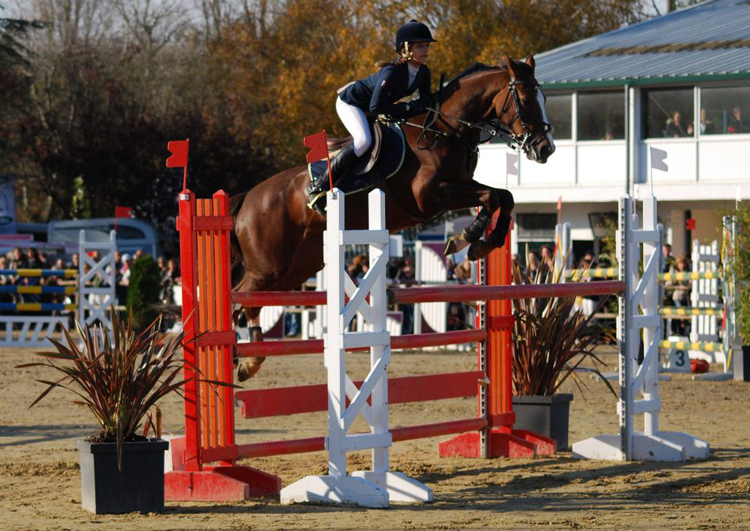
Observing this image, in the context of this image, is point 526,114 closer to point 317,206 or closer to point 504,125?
point 504,125

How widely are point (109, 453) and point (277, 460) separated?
6.80 feet

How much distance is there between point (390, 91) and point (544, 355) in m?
1.84

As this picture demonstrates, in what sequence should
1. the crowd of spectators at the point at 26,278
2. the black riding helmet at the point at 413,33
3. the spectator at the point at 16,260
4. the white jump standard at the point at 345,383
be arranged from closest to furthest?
the white jump standard at the point at 345,383
the black riding helmet at the point at 413,33
the crowd of spectators at the point at 26,278
the spectator at the point at 16,260

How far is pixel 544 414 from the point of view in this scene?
24.3 feet

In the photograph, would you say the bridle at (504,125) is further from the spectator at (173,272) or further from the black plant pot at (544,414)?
the spectator at (173,272)

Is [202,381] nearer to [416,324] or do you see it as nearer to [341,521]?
[341,521]

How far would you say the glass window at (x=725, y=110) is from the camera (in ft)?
80.4

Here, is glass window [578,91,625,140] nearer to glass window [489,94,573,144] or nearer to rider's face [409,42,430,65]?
glass window [489,94,573,144]

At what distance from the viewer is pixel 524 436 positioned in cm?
729

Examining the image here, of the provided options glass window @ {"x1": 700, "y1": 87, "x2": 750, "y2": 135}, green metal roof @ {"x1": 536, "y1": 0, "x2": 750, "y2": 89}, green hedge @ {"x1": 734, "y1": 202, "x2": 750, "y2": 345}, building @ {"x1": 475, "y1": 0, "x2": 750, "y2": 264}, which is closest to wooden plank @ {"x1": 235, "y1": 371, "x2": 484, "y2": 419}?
green hedge @ {"x1": 734, "y1": 202, "x2": 750, "y2": 345}

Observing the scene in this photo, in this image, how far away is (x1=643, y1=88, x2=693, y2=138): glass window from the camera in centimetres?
2519

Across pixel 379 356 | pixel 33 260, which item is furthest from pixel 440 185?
pixel 33 260

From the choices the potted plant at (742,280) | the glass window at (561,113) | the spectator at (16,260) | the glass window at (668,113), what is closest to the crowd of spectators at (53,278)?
the spectator at (16,260)

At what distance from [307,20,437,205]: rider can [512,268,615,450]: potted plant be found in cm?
136
